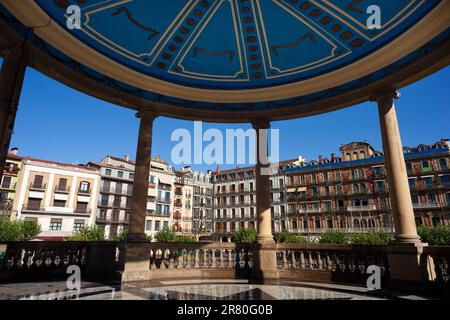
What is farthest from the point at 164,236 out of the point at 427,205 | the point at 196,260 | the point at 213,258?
the point at 427,205

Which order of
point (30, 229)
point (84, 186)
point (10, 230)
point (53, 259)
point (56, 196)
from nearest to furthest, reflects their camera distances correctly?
point (53, 259)
point (10, 230)
point (30, 229)
point (56, 196)
point (84, 186)

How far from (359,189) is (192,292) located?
53437 millimetres

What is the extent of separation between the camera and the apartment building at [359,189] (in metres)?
47.4

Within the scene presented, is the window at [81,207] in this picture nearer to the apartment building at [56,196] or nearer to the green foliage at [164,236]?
the apartment building at [56,196]

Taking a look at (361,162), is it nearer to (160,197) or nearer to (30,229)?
(160,197)

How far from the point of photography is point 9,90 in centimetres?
726

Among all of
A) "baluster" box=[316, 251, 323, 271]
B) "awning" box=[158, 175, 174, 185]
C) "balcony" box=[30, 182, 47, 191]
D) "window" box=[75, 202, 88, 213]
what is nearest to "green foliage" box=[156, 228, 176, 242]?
"window" box=[75, 202, 88, 213]

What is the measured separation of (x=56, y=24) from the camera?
8.07 meters

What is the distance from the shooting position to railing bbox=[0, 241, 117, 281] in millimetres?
8363

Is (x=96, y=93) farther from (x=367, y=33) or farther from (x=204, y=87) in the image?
(x=367, y=33)

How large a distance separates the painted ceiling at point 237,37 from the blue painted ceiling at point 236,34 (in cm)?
3

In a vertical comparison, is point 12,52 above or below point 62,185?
below

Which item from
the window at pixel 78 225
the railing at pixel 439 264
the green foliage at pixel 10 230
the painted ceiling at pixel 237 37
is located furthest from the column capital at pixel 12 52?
the window at pixel 78 225

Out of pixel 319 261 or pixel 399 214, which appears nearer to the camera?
pixel 399 214
